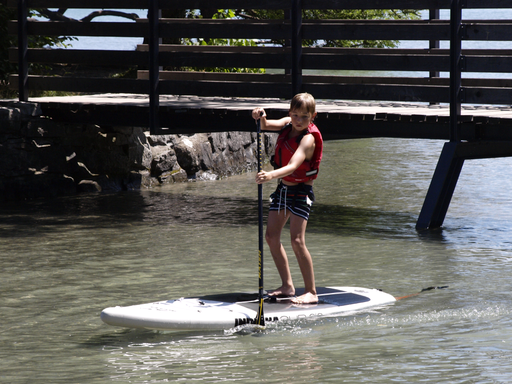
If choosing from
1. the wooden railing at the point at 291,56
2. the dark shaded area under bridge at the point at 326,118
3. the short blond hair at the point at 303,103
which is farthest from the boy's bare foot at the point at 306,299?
the wooden railing at the point at 291,56

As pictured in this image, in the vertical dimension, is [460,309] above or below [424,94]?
below

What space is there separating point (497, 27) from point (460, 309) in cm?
464

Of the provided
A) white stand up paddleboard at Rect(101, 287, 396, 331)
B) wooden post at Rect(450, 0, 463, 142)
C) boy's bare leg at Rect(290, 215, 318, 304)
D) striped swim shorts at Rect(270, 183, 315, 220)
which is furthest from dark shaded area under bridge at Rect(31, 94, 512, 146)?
boy's bare leg at Rect(290, 215, 318, 304)

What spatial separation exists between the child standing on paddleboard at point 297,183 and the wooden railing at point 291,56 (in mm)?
4243

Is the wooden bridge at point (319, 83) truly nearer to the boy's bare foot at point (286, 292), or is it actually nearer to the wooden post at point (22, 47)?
the wooden post at point (22, 47)

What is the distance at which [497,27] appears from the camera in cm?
968

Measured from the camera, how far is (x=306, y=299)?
6.20 metres

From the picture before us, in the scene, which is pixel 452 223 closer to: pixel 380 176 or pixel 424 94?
pixel 424 94

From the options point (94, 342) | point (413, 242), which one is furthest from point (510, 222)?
point (94, 342)

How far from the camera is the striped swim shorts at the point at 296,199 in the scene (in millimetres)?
6164

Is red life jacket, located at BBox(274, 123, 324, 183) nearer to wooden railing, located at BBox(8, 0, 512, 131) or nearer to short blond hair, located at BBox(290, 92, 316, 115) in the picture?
short blond hair, located at BBox(290, 92, 316, 115)

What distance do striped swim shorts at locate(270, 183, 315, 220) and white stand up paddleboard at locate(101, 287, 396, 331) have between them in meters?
0.71

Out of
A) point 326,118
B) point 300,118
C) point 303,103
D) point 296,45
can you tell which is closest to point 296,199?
point 300,118

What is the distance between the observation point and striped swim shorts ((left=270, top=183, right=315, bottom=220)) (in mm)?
6164
